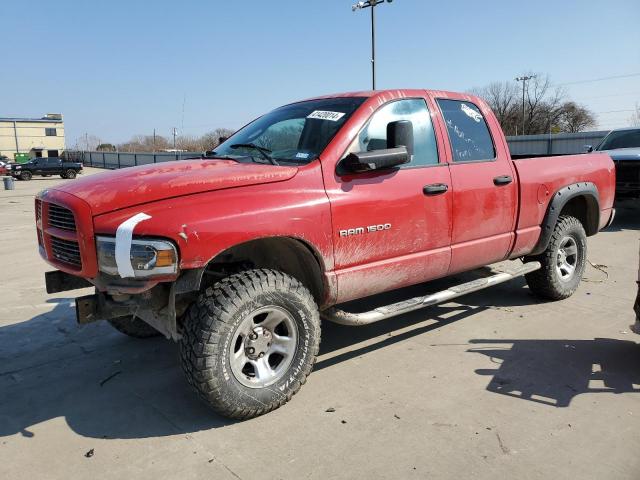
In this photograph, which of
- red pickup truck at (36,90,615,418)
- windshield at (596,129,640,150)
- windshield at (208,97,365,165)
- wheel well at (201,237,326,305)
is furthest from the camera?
windshield at (596,129,640,150)

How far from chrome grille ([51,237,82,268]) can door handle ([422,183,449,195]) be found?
243 centimetres

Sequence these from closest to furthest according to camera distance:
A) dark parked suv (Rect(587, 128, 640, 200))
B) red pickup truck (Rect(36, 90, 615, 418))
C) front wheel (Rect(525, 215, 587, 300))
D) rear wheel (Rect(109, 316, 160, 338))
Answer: red pickup truck (Rect(36, 90, 615, 418)), rear wheel (Rect(109, 316, 160, 338)), front wheel (Rect(525, 215, 587, 300)), dark parked suv (Rect(587, 128, 640, 200))

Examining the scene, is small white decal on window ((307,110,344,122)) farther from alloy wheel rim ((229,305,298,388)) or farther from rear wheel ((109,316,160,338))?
rear wheel ((109,316,160,338))

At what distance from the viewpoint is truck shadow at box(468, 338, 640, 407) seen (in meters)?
3.53

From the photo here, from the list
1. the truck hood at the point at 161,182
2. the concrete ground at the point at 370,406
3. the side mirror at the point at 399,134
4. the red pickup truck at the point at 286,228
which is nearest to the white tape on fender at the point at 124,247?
the red pickup truck at the point at 286,228

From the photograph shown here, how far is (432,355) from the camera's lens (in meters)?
4.14

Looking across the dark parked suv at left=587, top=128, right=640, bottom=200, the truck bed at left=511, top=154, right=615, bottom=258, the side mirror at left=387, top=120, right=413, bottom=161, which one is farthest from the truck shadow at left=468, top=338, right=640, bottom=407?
the dark parked suv at left=587, top=128, right=640, bottom=200

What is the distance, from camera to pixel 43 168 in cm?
3709

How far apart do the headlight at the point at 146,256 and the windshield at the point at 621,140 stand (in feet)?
38.0

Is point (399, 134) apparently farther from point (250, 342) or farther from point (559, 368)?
point (559, 368)

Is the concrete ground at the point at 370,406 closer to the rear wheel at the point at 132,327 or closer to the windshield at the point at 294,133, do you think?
the rear wheel at the point at 132,327

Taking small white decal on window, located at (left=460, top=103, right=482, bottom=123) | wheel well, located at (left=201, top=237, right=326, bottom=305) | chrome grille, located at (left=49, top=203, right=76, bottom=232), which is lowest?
wheel well, located at (left=201, top=237, right=326, bottom=305)

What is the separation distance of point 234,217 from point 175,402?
1.37 metres

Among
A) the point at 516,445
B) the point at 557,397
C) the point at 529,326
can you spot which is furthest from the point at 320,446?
the point at 529,326
